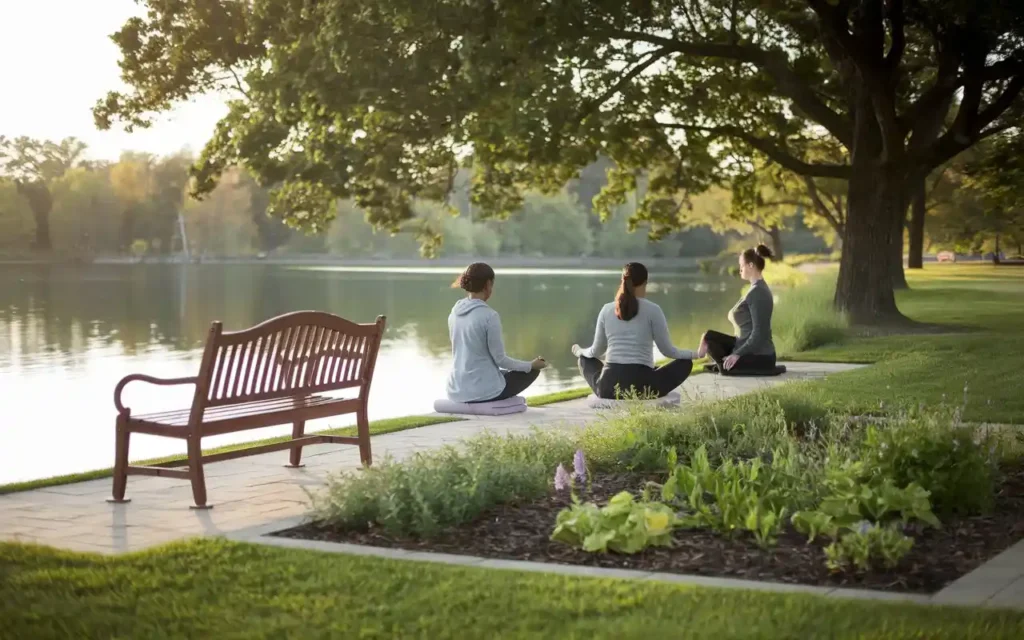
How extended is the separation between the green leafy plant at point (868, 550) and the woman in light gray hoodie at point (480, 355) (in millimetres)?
5785

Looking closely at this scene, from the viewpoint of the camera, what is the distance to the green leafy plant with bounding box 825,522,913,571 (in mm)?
5789

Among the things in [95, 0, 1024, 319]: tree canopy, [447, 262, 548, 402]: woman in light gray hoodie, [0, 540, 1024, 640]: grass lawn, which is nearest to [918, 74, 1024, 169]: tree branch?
[95, 0, 1024, 319]: tree canopy

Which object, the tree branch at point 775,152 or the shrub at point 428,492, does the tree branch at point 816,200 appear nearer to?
the tree branch at point 775,152

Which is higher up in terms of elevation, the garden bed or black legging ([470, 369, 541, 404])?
black legging ([470, 369, 541, 404])

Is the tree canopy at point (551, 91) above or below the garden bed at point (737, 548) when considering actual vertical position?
above

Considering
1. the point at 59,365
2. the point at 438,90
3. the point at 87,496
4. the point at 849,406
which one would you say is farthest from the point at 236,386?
the point at 59,365

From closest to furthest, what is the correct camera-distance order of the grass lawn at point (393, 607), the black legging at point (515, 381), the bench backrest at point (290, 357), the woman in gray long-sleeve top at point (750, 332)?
the grass lawn at point (393, 607) < the bench backrest at point (290, 357) < the black legging at point (515, 381) < the woman in gray long-sleeve top at point (750, 332)

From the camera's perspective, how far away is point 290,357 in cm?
863

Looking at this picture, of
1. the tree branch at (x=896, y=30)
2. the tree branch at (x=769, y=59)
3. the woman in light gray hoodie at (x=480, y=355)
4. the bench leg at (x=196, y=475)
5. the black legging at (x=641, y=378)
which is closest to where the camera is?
the bench leg at (x=196, y=475)

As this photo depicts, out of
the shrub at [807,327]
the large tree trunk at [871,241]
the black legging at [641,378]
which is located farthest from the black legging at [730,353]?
the large tree trunk at [871,241]

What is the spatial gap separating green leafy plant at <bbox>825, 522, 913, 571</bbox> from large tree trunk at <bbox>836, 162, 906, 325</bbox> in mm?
17781

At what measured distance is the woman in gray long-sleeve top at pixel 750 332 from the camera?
46.9 feet

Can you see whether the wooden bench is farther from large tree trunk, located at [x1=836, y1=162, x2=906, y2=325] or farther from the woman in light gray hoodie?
large tree trunk, located at [x1=836, y1=162, x2=906, y2=325]

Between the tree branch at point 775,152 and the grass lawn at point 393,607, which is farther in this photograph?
the tree branch at point 775,152
